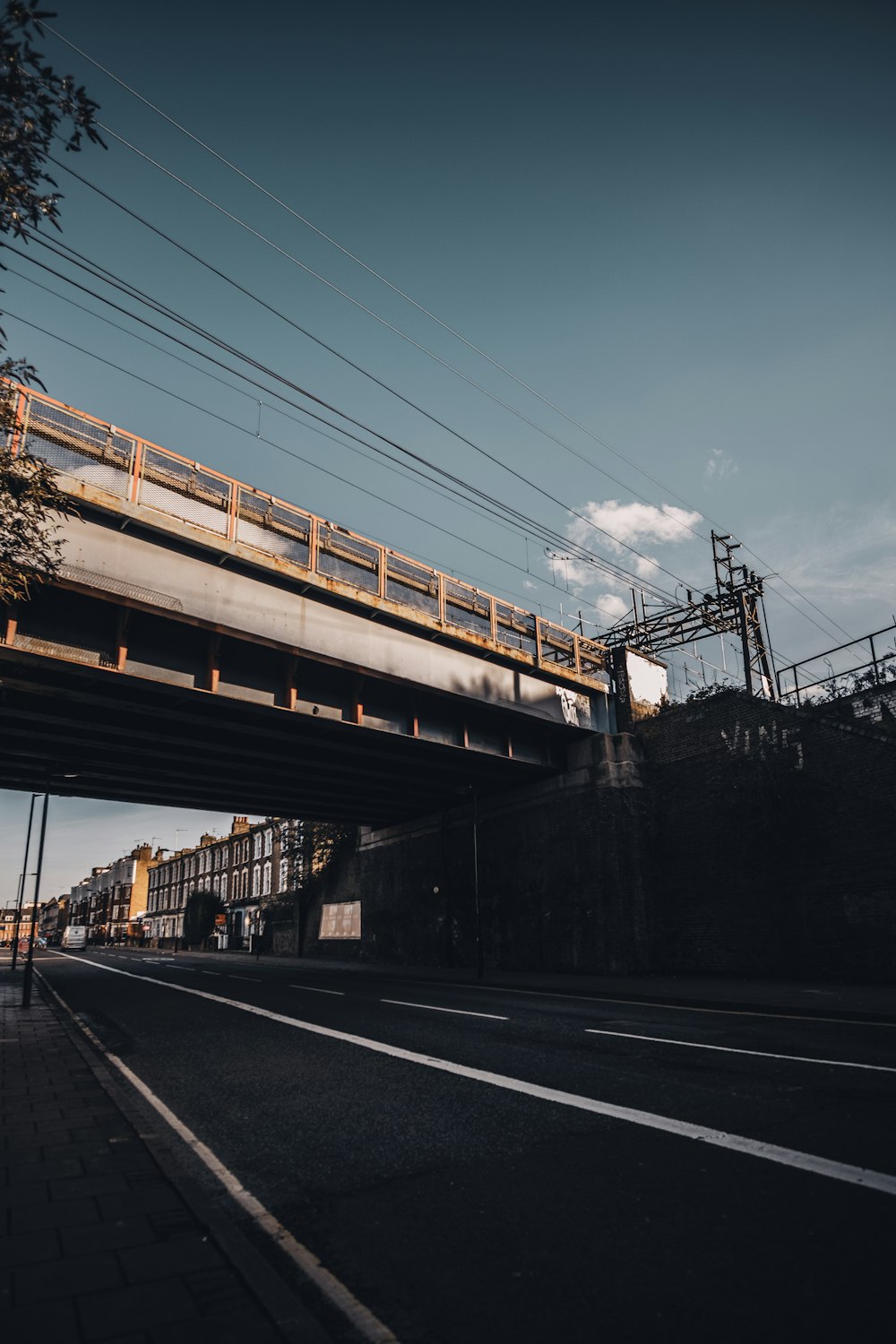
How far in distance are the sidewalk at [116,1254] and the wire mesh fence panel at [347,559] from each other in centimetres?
1290

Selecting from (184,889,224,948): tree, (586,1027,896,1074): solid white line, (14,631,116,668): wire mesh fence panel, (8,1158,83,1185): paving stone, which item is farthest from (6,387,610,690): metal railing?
(184,889,224,948): tree

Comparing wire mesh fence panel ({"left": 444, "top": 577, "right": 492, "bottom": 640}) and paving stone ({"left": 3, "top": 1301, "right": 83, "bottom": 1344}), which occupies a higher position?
wire mesh fence panel ({"left": 444, "top": 577, "right": 492, "bottom": 640})

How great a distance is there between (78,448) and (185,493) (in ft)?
6.96

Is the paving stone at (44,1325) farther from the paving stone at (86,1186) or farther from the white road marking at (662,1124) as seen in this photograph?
the white road marking at (662,1124)

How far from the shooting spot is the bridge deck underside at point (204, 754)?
623 inches

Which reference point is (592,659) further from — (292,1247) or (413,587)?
(292,1247)

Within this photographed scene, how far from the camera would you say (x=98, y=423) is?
13.4 meters

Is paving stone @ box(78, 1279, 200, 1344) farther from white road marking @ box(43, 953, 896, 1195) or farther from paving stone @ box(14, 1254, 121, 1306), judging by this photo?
white road marking @ box(43, 953, 896, 1195)

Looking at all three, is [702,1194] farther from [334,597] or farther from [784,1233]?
[334,597]

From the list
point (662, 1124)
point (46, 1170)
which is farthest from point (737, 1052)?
point (46, 1170)

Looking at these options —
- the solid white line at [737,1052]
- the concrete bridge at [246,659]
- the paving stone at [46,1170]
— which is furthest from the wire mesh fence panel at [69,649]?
the solid white line at [737,1052]

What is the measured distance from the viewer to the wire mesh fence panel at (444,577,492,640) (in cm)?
2000

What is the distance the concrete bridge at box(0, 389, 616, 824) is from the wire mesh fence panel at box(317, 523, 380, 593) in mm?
50

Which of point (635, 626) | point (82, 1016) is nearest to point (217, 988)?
point (82, 1016)
